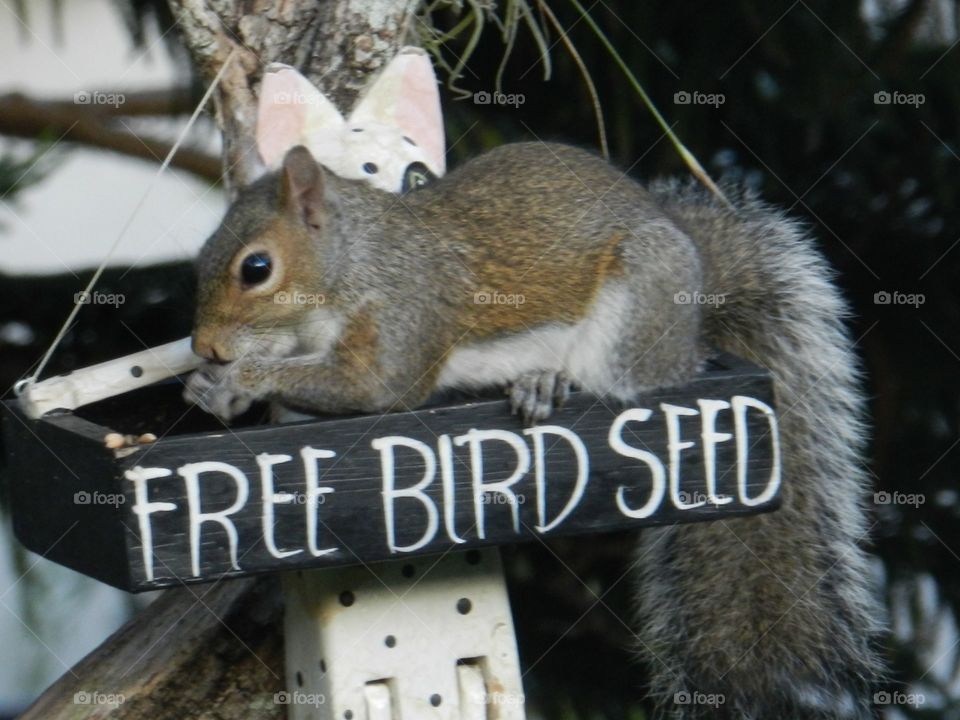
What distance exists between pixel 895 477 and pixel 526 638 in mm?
660

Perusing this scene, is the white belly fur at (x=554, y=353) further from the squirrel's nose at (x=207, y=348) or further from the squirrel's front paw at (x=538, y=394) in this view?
the squirrel's nose at (x=207, y=348)

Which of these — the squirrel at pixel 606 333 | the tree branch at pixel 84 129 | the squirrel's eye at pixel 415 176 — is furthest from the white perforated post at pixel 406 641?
the tree branch at pixel 84 129

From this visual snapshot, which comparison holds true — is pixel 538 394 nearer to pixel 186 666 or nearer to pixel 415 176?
pixel 415 176

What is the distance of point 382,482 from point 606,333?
410mm

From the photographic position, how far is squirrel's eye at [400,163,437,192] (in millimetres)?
1880

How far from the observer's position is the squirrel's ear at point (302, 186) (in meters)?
1.63

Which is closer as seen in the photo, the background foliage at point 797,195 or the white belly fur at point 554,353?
the white belly fur at point 554,353

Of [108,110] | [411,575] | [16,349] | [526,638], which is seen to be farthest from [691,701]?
[108,110]

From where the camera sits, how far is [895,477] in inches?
95.8

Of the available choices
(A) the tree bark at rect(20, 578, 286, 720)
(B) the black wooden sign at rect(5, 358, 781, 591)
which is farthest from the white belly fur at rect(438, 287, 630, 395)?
(A) the tree bark at rect(20, 578, 286, 720)

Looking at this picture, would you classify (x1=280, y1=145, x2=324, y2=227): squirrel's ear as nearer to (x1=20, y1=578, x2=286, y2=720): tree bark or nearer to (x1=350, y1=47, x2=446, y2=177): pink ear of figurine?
(x1=350, y1=47, x2=446, y2=177): pink ear of figurine

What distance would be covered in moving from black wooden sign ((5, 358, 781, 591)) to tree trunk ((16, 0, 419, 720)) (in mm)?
219

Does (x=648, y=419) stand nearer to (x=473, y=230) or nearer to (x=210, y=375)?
(x=473, y=230)

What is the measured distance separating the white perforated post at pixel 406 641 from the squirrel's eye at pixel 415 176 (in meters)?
0.49
